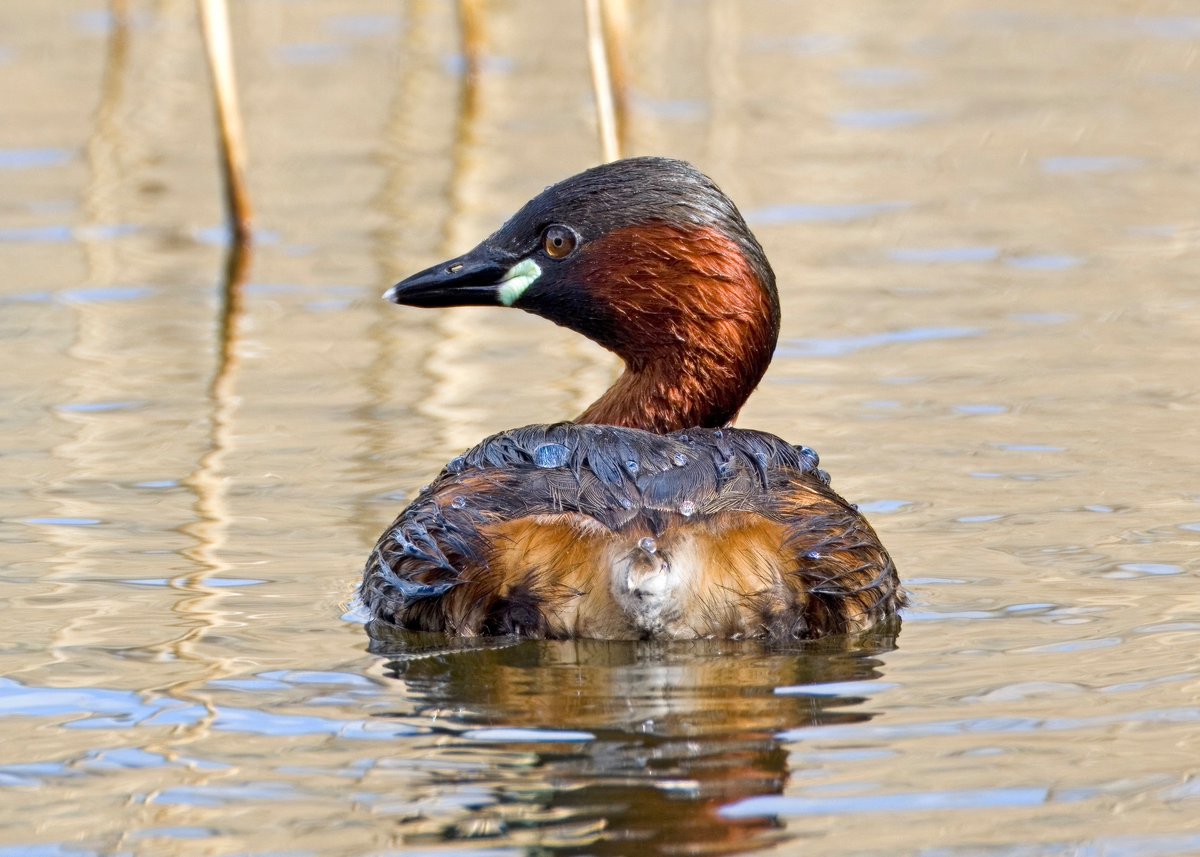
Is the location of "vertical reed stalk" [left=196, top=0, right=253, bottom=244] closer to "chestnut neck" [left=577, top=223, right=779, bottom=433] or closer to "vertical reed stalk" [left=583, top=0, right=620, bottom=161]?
"vertical reed stalk" [left=583, top=0, right=620, bottom=161]

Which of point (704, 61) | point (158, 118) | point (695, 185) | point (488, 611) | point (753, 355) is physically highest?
point (704, 61)

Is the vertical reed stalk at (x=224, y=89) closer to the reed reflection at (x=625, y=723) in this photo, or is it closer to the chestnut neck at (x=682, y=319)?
the chestnut neck at (x=682, y=319)

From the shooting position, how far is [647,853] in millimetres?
4117

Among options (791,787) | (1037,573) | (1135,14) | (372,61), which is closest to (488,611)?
(791,787)

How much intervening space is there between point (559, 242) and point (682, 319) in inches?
18.9

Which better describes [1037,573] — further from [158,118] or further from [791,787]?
[158,118]

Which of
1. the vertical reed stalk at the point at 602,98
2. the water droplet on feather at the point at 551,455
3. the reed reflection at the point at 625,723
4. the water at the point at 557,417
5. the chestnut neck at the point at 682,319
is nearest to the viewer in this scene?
the reed reflection at the point at 625,723

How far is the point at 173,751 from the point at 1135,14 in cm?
1472

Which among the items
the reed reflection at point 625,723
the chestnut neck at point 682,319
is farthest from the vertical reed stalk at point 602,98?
the reed reflection at point 625,723

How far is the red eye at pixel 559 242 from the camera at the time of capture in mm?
6398

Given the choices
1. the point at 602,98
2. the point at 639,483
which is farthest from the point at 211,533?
the point at 602,98

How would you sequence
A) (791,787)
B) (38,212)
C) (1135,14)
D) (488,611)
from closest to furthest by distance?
(791,787), (488,611), (38,212), (1135,14)

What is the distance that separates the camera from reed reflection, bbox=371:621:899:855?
4238 mm

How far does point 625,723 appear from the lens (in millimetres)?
4836
